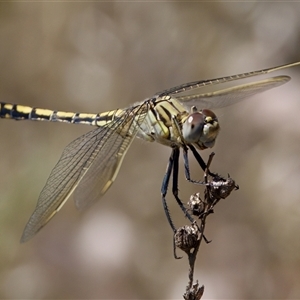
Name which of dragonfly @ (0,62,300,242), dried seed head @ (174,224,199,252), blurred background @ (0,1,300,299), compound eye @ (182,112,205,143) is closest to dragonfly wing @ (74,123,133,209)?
dragonfly @ (0,62,300,242)

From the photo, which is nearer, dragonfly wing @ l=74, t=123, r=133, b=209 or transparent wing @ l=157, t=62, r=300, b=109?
dragonfly wing @ l=74, t=123, r=133, b=209

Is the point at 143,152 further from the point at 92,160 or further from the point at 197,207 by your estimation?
the point at 197,207

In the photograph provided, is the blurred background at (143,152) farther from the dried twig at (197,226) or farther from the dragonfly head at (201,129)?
the dried twig at (197,226)

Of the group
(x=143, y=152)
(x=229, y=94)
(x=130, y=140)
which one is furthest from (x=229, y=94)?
(x=143, y=152)

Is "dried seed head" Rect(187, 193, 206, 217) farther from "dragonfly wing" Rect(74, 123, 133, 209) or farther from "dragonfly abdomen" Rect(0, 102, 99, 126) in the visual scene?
"dragonfly abdomen" Rect(0, 102, 99, 126)

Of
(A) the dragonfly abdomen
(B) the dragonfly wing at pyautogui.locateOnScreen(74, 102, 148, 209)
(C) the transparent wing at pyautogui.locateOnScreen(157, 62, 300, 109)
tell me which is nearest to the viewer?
(B) the dragonfly wing at pyautogui.locateOnScreen(74, 102, 148, 209)

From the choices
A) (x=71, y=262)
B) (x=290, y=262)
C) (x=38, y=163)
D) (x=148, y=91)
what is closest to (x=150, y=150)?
(x=148, y=91)
